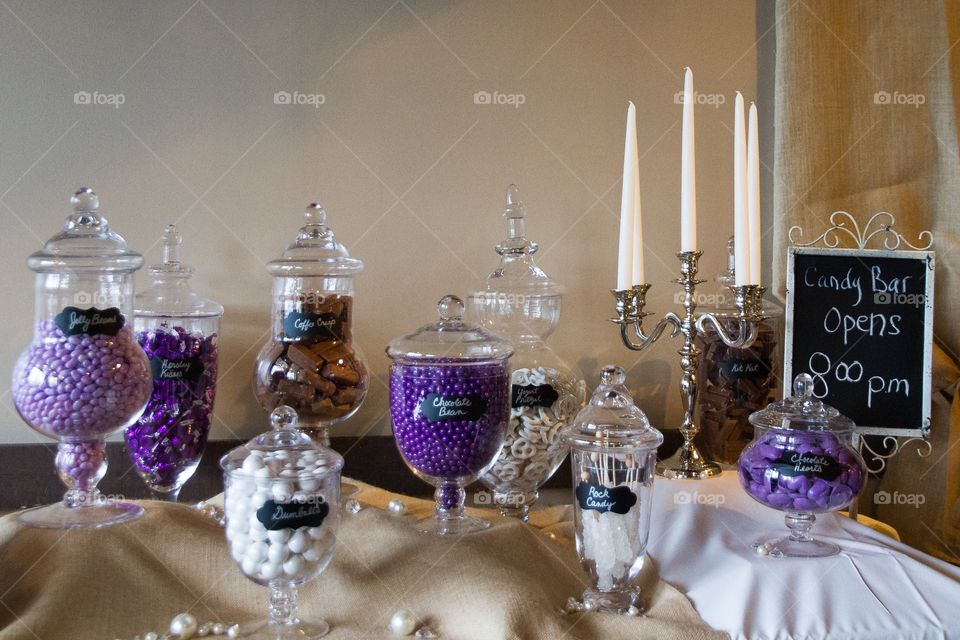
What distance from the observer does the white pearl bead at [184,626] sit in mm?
1065

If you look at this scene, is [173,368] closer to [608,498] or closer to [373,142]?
[373,142]

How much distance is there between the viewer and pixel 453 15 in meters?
1.71

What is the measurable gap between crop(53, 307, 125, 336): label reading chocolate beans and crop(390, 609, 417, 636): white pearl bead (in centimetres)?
54

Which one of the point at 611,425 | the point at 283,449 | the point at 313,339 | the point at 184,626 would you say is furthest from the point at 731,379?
the point at 184,626

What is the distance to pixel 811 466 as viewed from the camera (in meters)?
1.28

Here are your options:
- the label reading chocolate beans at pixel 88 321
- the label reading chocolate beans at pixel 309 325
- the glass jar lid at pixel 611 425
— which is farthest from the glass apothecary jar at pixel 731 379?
the label reading chocolate beans at pixel 88 321

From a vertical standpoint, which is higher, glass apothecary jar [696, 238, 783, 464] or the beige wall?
the beige wall

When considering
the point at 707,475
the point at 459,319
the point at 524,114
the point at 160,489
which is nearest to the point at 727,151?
the point at 524,114

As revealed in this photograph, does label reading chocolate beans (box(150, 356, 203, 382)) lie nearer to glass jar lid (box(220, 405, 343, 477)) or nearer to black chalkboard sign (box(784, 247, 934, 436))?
glass jar lid (box(220, 405, 343, 477))

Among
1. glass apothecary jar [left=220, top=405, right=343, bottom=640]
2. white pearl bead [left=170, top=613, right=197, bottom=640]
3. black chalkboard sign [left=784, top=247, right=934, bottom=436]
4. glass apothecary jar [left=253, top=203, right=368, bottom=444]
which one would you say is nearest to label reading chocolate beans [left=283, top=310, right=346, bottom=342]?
glass apothecary jar [left=253, top=203, right=368, bottom=444]

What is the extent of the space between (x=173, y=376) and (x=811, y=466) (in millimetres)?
942

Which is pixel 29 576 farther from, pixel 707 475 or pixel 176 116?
pixel 707 475

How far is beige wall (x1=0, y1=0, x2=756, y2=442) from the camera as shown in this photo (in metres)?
1.58

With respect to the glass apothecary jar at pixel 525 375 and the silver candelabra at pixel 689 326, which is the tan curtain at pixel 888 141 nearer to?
the silver candelabra at pixel 689 326
